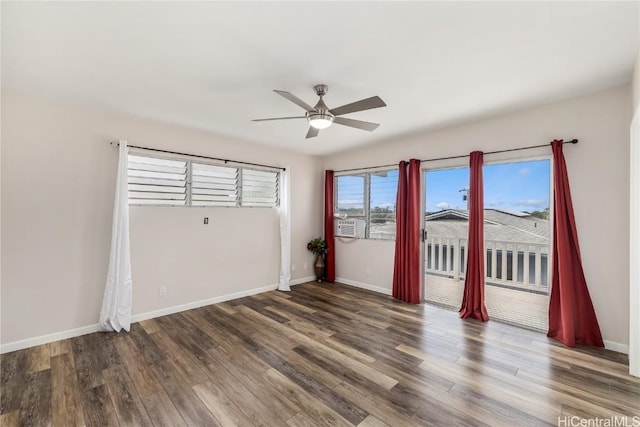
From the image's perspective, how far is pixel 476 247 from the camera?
3.50 metres

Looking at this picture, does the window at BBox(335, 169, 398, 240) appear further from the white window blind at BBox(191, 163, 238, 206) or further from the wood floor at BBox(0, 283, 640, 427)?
the white window blind at BBox(191, 163, 238, 206)

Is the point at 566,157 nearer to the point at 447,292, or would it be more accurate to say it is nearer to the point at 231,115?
the point at 447,292

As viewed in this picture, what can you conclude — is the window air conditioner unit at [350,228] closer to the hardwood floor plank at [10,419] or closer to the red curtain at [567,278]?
the red curtain at [567,278]

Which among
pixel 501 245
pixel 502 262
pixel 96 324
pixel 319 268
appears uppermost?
pixel 501 245

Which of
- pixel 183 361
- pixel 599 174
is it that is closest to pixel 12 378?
pixel 183 361

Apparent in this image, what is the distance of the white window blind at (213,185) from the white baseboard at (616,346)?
4.89m

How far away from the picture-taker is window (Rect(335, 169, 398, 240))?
4.80 meters

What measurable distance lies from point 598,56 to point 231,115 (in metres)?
3.53

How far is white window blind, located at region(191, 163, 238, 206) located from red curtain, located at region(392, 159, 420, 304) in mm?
2724

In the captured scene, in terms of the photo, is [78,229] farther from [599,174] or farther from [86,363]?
[599,174]

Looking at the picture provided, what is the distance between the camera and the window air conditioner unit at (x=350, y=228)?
5.20 metres

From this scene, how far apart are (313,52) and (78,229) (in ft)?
10.7

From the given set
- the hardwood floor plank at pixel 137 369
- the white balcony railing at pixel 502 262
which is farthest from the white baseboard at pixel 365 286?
the hardwood floor plank at pixel 137 369

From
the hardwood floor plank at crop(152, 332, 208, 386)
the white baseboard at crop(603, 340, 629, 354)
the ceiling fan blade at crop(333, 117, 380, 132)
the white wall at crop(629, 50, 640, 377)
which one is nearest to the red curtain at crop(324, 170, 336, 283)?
the ceiling fan blade at crop(333, 117, 380, 132)
